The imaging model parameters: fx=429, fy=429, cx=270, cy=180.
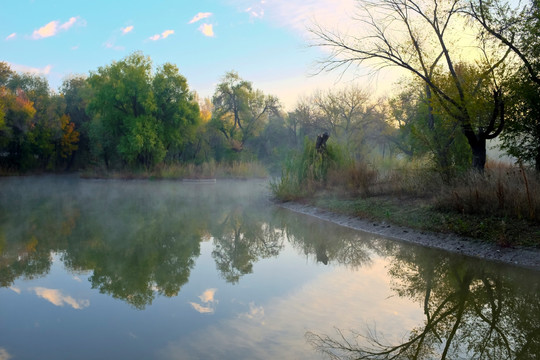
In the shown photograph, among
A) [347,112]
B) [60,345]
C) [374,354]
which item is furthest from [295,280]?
[347,112]

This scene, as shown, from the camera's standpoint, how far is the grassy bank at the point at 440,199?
32.7ft

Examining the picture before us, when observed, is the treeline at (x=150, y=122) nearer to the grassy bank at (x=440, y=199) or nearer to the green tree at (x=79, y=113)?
the green tree at (x=79, y=113)

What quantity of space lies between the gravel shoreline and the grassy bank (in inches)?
8.5

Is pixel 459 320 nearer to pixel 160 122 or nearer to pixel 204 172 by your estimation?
pixel 204 172

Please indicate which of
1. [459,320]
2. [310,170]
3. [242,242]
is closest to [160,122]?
[310,170]

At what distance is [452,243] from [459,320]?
461 centimetres

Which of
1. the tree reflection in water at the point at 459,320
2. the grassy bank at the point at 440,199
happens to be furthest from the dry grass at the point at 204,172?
the tree reflection in water at the point at 459,320

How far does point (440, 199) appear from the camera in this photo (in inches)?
485

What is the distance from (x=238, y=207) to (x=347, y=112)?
27960mm

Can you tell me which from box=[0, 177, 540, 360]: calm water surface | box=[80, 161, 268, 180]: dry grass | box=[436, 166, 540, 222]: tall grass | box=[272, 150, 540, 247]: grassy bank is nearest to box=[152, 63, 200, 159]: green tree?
box=[80, 161, 268, 180]: dry grass

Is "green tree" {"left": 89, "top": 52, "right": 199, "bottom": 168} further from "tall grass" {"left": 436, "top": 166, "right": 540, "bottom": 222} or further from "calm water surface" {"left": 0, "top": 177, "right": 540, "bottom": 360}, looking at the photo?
"tall grass" {"left": 436, "top": 166, "right": 540, "bottom": 222}

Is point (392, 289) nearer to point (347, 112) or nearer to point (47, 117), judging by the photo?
point (347, 112)

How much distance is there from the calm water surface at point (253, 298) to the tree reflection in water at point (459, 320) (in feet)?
0.07

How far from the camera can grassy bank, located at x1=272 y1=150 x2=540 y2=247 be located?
32.7 feet
